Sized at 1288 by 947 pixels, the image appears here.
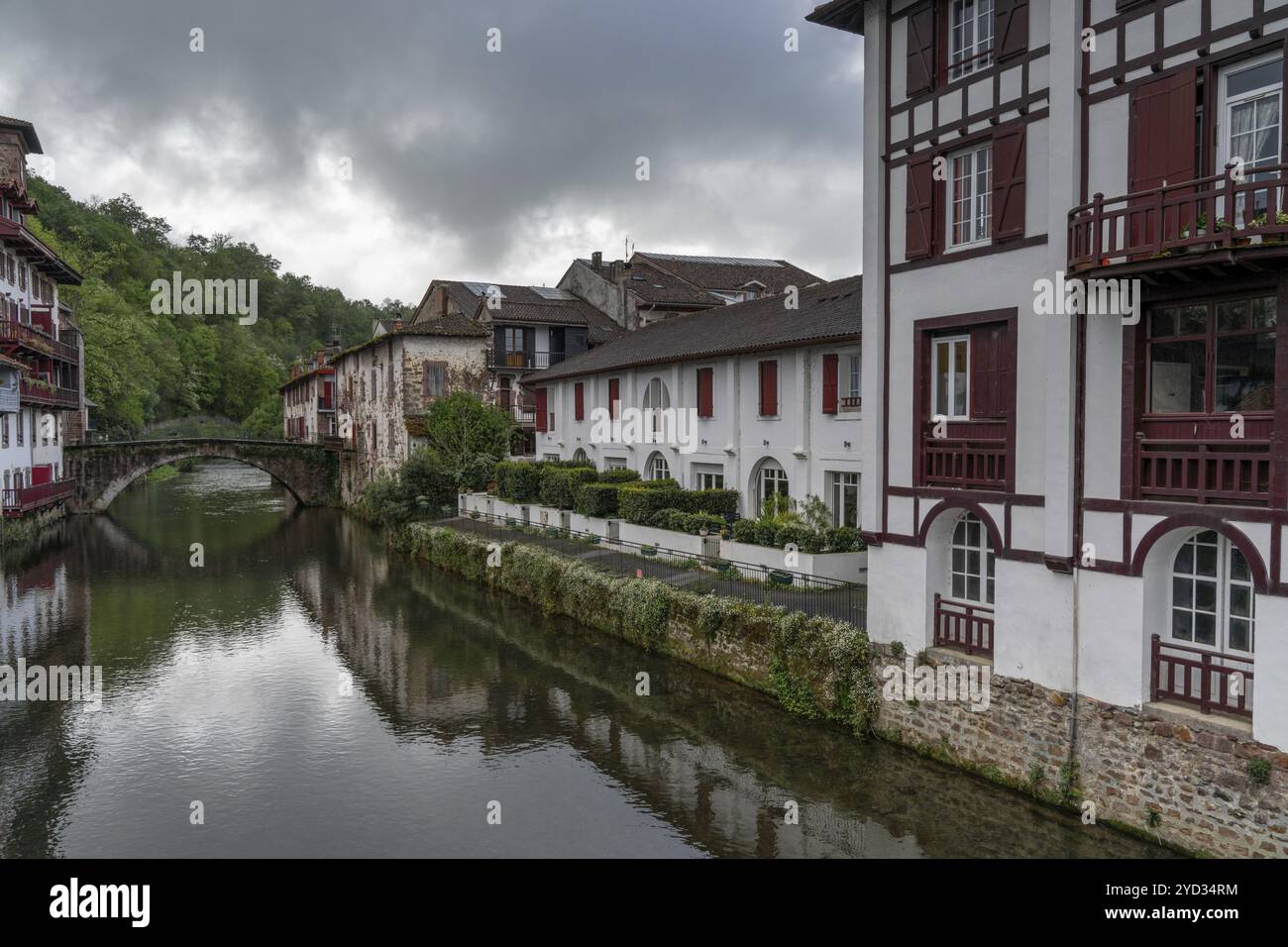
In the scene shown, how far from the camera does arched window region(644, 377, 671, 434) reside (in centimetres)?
2958

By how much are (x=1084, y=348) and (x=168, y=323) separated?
301 ft

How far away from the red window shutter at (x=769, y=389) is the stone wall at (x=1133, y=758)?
11714 mm

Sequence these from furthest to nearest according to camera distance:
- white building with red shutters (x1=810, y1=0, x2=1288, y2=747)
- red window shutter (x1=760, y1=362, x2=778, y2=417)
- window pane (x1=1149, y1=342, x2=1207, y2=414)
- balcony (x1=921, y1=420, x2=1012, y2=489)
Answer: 1. red window shutter (x1=760, y1=362, x2=778, y2=417)
2. balcony (x1=921, y1=420, x2=1012, y2=489)
3. window pane (x1=1149, y1=342, x2=1207, y2=414)
4. white building with red shutters (x1=810, y1=0, x2=1288, y2=747)

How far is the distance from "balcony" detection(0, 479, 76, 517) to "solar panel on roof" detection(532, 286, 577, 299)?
85.2 feet

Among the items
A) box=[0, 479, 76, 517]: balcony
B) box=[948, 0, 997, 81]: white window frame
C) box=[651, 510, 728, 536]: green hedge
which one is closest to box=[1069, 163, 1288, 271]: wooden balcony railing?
box=[948, 0, 997, 81]: white window frame

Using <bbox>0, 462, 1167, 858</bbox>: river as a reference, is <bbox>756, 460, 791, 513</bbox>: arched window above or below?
above

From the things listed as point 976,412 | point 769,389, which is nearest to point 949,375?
point 976,412

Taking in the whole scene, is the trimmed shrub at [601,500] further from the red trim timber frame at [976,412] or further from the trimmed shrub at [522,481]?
the red trim timber frame at [976,412]

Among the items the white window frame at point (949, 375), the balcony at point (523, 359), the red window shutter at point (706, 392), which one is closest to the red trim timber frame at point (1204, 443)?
the white window frame at point (949, 375)

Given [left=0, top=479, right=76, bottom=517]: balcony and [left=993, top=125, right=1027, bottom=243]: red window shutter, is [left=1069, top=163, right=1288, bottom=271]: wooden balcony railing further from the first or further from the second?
[left=0, top=479, right=76, bottom=517]: balcony

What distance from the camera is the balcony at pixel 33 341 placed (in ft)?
111

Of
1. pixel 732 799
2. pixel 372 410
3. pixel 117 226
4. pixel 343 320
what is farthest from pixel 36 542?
pixel 343 320

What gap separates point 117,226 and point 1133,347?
9196 cm
